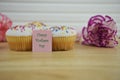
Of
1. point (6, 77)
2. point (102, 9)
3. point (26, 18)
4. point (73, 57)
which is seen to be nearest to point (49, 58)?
point (73, 57)

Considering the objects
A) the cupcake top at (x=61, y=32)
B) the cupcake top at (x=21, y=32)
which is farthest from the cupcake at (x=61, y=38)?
the cupcake top at (x=21, y=32)

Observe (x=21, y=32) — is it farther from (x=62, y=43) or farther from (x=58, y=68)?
(x=58, y=68)

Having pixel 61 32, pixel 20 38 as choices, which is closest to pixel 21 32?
pixel 20 38

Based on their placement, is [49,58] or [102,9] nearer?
[49,58]

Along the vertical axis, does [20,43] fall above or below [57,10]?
below

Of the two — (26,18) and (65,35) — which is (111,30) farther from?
(26,18)

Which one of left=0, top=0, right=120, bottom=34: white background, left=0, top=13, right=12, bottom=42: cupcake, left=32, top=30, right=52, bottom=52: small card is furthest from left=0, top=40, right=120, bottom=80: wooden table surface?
left=0, top=0, right=120, bottom=34: white background
